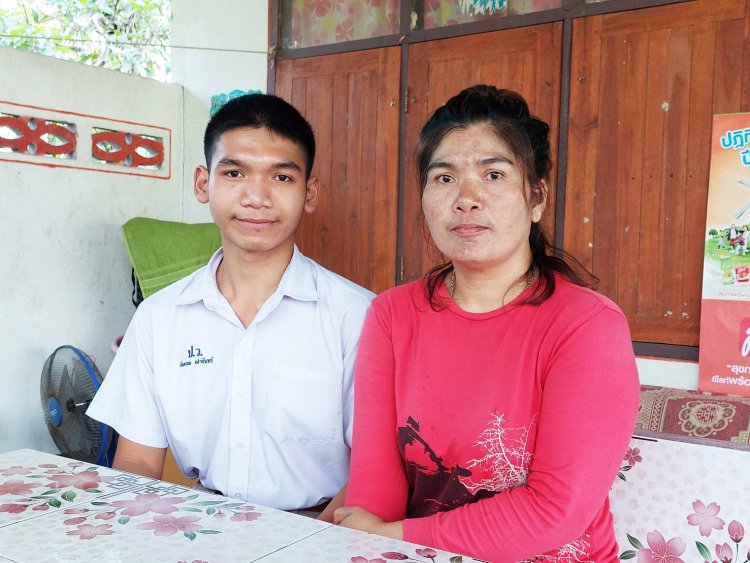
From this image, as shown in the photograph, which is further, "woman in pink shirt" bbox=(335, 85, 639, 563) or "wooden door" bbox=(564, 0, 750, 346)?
"wooden door" bbox=(564, 0, 750, 346)

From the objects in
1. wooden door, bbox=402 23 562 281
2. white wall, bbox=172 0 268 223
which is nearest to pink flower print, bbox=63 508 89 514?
wooden door, bbox=402 23 562 281

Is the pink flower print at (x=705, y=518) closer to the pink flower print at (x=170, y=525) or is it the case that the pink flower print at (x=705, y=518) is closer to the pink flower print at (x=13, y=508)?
the pink flower print at (x=170, y=525)

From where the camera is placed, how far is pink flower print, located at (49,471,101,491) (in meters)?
Result: 1.22

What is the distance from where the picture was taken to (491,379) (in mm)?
1264

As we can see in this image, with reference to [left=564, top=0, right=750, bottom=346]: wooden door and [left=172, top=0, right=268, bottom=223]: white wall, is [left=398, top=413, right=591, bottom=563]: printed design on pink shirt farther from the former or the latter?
[left=172, top=0, right=268, bottom=223]: white wall

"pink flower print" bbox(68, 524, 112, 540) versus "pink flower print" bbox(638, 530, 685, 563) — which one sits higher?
"pink flower print" bbox(68, 524, 112, 540)

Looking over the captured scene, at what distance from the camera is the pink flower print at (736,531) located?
135 centimetres

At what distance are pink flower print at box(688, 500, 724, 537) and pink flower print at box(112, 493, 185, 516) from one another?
92cm

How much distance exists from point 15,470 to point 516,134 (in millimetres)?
1062

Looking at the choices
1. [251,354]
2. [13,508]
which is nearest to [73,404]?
[251,354]

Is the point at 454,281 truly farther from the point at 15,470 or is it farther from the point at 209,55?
the point at 209,55

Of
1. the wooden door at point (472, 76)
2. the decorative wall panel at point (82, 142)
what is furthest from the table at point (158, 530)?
the decorative wall panel at point (82, 142)

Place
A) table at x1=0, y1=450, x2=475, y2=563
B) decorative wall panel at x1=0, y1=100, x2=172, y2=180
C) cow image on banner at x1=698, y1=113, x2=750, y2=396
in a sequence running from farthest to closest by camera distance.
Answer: decorative wall panel at x1=0, y1=100, x2=172, y2=180, cow image on banner at x1=698, y1=113, x2=750, y2=396, table at x1=0, y1=450, x2=475, y2=563

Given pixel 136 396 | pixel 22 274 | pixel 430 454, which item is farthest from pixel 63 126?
pixel 430 454
